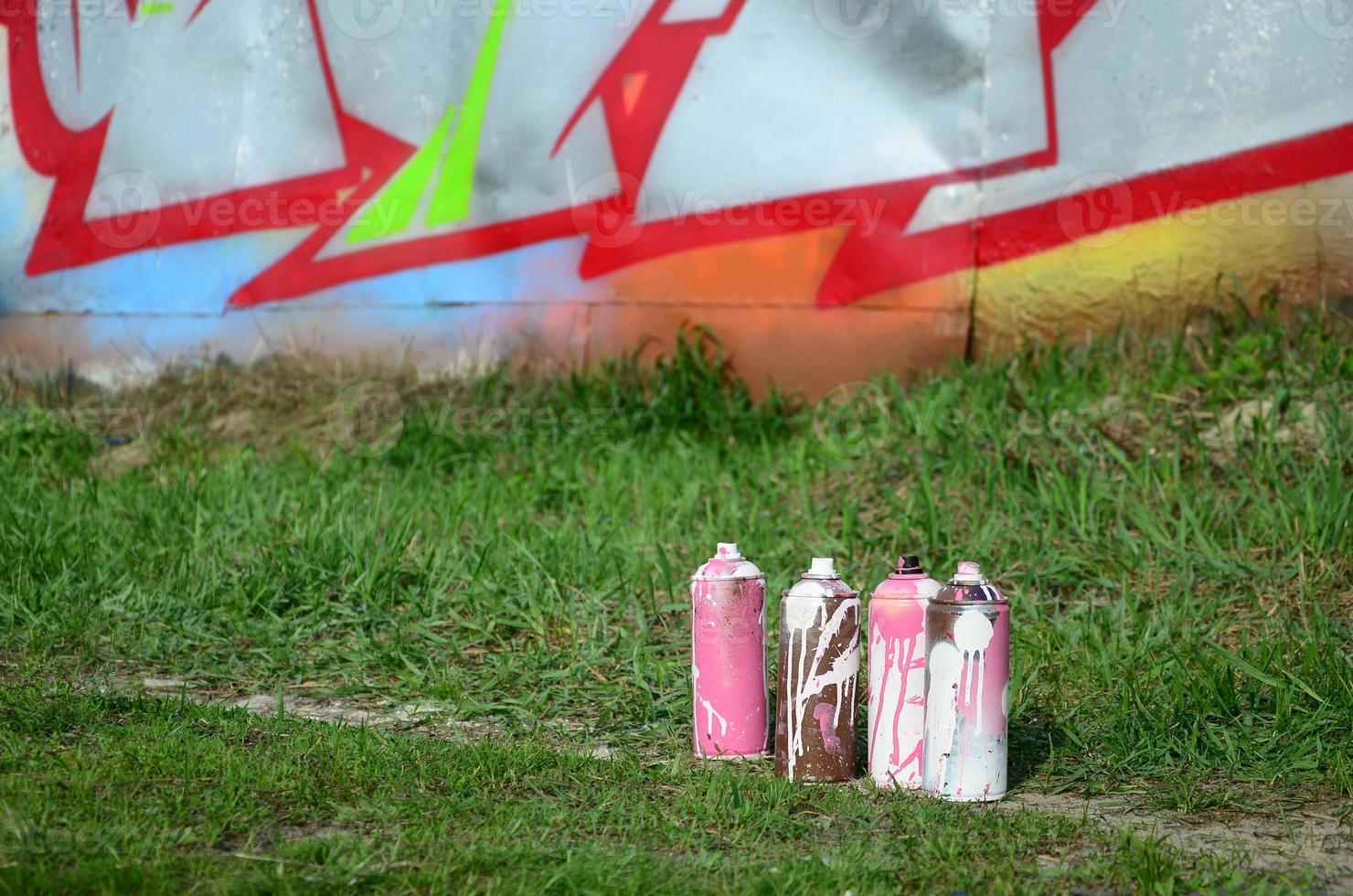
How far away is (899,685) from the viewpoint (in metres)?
2.94

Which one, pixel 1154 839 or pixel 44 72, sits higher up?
pixel 44 72

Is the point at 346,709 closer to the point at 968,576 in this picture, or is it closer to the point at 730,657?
the point at 730,657

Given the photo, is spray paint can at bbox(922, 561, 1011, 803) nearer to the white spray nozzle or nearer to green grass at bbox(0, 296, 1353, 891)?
→ the white spray nozzle

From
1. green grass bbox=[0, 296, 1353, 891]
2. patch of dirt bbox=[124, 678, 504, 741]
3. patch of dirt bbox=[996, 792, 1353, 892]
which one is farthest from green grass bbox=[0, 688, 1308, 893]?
patch of dirt bbox=[124, 678, 504, 741]

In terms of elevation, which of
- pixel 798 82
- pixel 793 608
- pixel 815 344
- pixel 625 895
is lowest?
pixel 625 895

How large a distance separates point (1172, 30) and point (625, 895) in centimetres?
501

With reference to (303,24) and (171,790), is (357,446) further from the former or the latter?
(171,790)

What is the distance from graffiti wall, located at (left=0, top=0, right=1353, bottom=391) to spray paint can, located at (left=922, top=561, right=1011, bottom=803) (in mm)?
3468

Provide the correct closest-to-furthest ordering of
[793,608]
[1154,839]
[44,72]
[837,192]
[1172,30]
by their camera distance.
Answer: [1154,839], [793,608], [1172,30], [837,192], [44,72]

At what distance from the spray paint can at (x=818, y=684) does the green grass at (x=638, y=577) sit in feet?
0.34

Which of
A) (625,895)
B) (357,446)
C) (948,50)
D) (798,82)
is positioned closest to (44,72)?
(357,446)

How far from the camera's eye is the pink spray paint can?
3113 millimetres

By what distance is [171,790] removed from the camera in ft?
8.66

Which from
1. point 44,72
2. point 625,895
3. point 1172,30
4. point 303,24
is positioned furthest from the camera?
point 44,72
